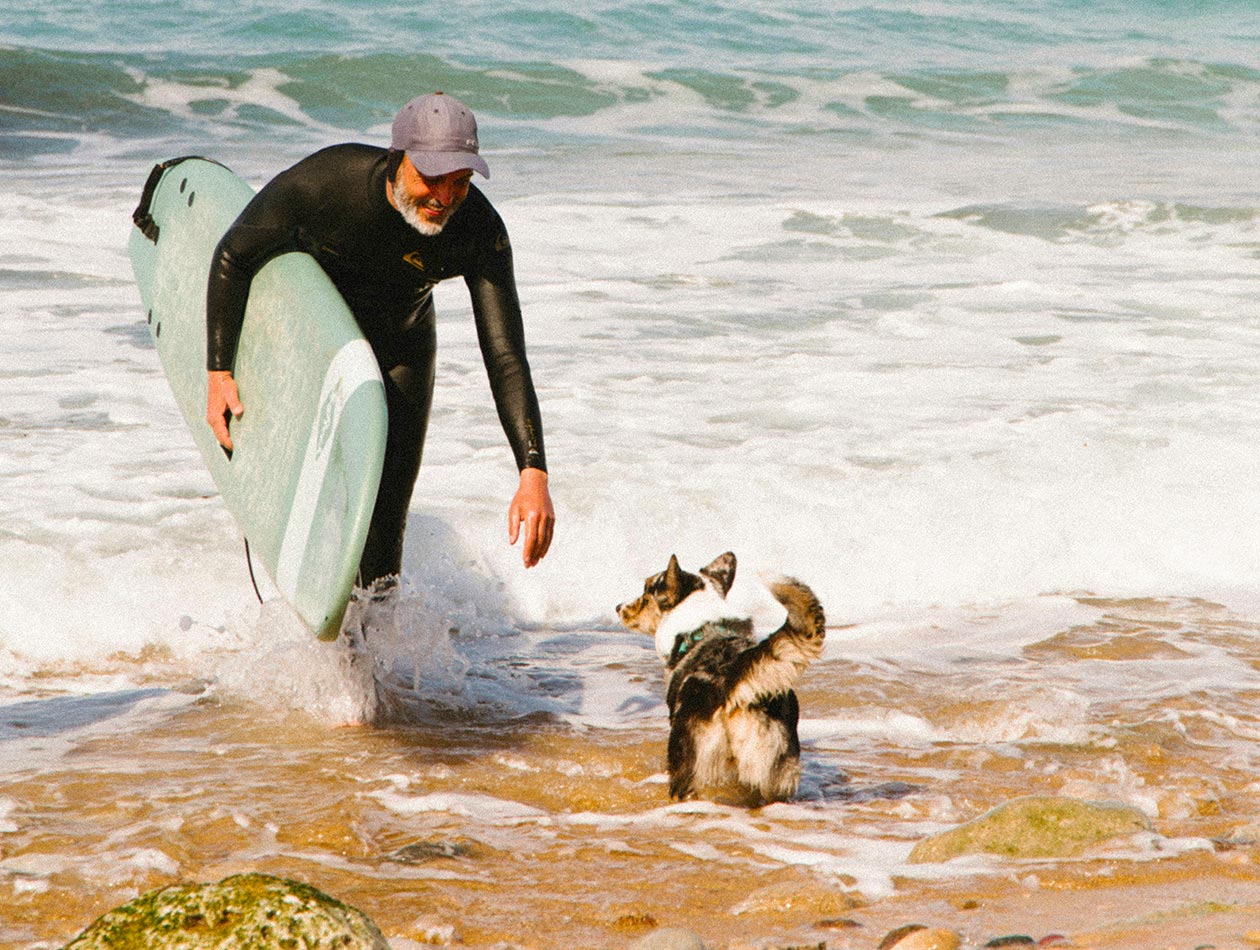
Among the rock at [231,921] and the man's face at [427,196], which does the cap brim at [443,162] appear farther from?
the rock at [231,921]

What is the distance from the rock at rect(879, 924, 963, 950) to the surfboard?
1.89 meters

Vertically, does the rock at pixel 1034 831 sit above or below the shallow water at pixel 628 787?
above

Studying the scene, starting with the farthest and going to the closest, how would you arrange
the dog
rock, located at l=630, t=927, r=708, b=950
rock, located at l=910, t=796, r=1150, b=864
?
the dog
rock, located at l=910, t=796, r=1150, b=864
rock, located at l=630, t=927, r=708, b=950

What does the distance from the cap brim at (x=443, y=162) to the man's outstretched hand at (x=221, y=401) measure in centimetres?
105

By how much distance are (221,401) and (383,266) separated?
0.66 meters

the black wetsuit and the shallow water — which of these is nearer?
the shallow water

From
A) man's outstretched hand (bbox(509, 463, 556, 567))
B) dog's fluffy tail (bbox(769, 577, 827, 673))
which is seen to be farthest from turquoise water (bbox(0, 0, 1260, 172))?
dog's fluffy tail (bbox(769, 577, 827, 673))

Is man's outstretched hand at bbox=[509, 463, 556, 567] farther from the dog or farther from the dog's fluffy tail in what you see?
the dog's fluffy tail

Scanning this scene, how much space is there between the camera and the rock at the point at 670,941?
2885mm

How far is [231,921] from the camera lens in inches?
90.4

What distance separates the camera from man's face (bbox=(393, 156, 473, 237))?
4.02m

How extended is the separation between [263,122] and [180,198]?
14616 mm

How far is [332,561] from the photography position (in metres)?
4.20

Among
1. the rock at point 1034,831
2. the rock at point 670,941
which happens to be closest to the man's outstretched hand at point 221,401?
the rock at point 670,941
